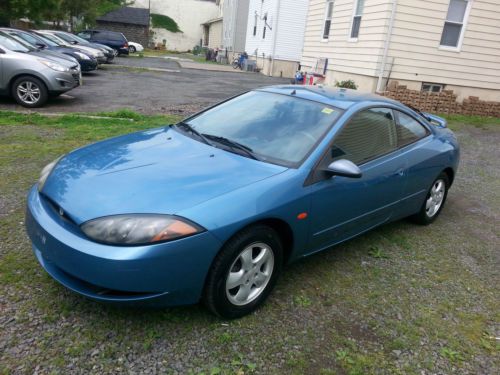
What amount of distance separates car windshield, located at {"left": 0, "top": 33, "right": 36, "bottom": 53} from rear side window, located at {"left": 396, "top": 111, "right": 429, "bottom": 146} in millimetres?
8680

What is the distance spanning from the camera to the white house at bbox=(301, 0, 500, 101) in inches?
462

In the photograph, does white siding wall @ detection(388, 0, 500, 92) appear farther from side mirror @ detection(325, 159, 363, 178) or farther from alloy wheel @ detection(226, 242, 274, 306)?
alloy wheel @ detection(226, 242, 274, 306)

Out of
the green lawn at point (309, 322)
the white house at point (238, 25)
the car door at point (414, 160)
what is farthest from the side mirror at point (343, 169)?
the white house at point (238, 25)

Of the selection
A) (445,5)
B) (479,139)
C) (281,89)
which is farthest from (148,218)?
(445,5)

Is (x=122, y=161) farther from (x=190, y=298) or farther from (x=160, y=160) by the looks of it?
(x=190, y=298)

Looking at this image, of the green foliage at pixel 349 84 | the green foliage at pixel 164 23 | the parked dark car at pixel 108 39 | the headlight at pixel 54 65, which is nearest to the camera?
the headlight at pixel 54 65

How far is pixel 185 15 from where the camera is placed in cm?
5272

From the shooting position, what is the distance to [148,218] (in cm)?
240

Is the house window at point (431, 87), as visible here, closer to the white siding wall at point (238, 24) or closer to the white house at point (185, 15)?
the white siding wall at point (238, 24)

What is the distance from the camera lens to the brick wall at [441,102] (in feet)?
39.1

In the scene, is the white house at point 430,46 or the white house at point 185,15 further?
the white house at point 185,15

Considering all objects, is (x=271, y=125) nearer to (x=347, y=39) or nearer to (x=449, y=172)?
(x=449, y=172)

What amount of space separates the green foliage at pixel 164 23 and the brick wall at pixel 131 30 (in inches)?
119

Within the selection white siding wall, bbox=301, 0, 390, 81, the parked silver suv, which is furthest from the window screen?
the parked silver suv
